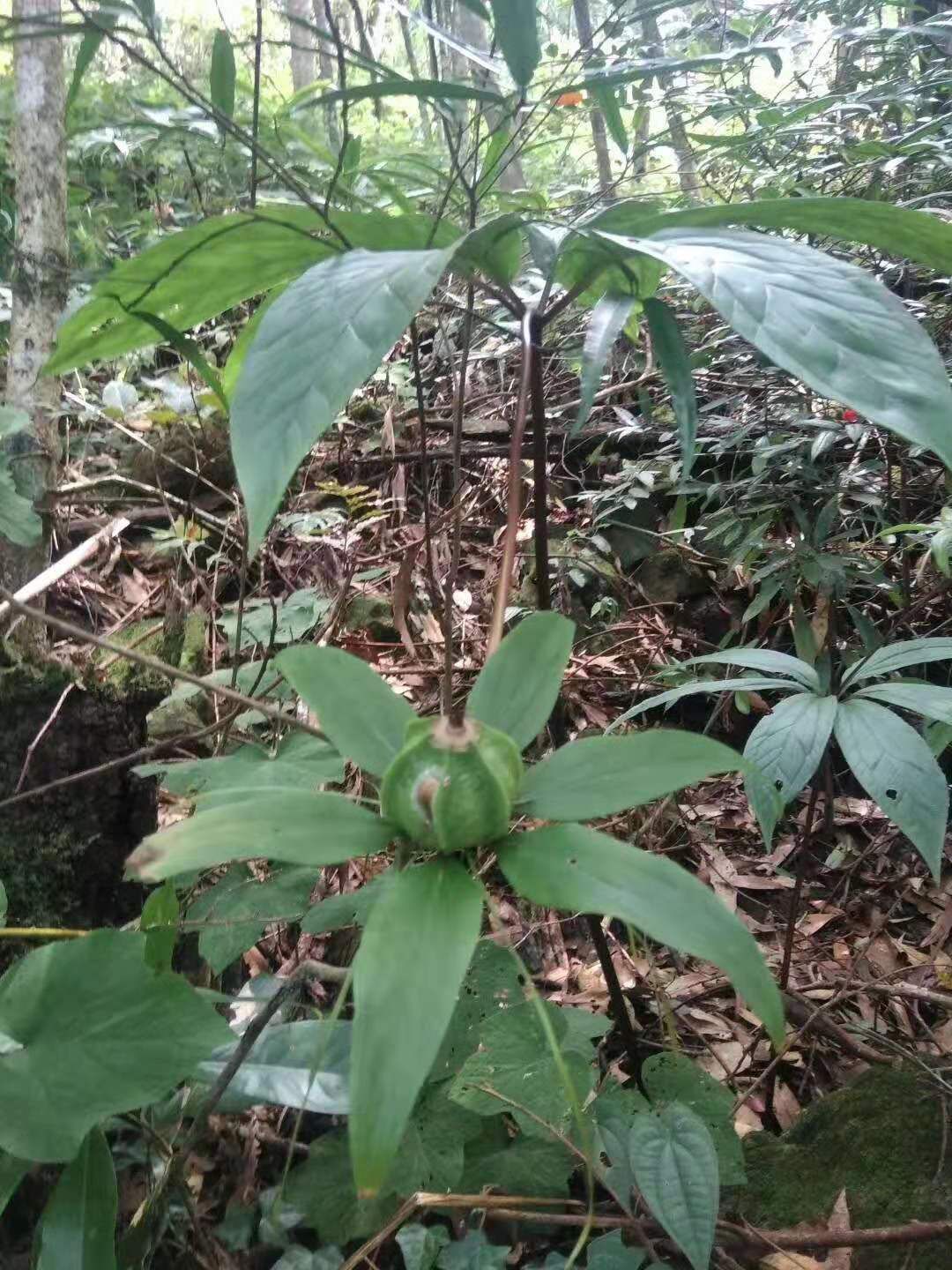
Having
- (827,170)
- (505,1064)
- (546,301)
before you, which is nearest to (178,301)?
(546,301)

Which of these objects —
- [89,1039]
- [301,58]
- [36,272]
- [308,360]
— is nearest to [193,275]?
[308,360]

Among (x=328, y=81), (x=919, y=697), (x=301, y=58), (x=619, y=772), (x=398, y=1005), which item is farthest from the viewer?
(x=301, y=58)

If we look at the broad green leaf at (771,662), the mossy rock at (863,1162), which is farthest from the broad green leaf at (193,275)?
the mossy rock at (863,1162)

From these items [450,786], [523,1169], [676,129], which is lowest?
[523,1169]

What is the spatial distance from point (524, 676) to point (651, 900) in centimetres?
18

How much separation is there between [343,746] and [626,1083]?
0.79 meters

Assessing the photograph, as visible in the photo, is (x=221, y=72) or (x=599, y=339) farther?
(x=221, y=72)

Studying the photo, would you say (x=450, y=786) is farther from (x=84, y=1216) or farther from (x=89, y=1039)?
(x=84, y=1216)

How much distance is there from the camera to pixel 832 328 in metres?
0.50

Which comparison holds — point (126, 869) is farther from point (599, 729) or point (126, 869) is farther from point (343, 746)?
point (599, 729)

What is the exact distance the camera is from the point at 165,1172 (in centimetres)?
79

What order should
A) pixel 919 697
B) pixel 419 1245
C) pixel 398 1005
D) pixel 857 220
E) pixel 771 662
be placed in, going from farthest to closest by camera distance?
pixel 771 662 → pixel 919 697 → pixel 419 1245 → pixel 857 220 → pixel 398 1005

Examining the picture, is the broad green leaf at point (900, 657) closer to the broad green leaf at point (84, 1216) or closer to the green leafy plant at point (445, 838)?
the green leafy plant at point (445, 838)

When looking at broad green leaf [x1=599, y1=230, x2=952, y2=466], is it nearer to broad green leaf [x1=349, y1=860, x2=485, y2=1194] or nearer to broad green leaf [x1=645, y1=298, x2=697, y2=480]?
broad green leaf [x1=645, y1=298, x2=697, y2=480]
